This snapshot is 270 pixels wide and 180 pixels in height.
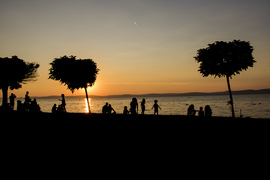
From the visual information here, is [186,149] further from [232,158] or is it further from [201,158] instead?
[232,158]

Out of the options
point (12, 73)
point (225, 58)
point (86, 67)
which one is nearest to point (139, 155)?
point (225, 58)

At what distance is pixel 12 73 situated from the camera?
32688 mm

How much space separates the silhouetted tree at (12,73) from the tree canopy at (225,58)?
100 ft

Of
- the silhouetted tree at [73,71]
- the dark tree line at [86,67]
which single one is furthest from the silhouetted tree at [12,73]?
the silhouetted tree at [73,71]

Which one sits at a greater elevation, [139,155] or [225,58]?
[225,58]

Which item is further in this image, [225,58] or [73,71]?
[73,71]

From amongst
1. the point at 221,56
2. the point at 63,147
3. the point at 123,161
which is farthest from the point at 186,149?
the point at 221,56

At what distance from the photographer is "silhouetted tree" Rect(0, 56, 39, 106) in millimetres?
32125

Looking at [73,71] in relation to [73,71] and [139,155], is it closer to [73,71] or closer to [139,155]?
[73,71]

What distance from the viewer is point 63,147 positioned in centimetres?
817

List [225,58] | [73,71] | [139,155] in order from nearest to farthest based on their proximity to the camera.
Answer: [139,155] < [225,58] < [73,71]

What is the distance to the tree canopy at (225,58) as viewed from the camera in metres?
20.7

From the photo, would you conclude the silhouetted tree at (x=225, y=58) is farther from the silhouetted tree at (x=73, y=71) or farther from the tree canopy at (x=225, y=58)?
the silhouetted tree at (x=73, y=71)

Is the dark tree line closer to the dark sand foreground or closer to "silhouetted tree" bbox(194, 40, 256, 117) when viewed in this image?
"silhouetted tree" bbox(194, 40, 256, 117)
